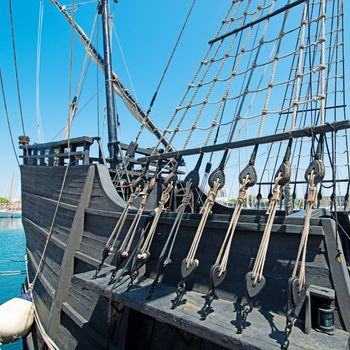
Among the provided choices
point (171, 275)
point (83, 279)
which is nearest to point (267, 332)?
point (171, 275)

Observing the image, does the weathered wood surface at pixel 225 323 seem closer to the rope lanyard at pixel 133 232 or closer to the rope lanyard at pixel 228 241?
the rope lanyard at pixel 228 241

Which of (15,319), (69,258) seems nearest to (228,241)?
(69,258)

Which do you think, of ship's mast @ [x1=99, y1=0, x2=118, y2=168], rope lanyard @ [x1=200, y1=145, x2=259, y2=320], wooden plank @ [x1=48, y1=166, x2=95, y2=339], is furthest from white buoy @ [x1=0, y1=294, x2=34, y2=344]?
rope lanyard @ [x1=200, y1=145, x2=259, y2=320]

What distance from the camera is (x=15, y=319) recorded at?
412 centimetres

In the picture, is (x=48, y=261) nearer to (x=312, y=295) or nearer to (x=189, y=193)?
(x=189, y=193)

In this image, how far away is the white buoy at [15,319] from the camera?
4.03m

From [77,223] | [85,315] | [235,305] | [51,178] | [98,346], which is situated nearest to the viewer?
[235,305]

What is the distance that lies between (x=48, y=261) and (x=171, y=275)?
296cm

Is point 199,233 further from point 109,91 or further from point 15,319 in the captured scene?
point 109,91

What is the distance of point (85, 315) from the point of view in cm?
296

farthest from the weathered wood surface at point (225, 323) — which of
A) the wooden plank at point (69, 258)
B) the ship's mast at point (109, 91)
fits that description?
the ship's mast at point (109, 91)

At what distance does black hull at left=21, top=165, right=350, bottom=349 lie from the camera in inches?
56.7

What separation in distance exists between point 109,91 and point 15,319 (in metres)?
4.47

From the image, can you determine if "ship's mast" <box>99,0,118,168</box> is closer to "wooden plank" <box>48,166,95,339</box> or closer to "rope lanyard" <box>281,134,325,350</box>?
"wooden plank" <box>48,166,95,339</box>
